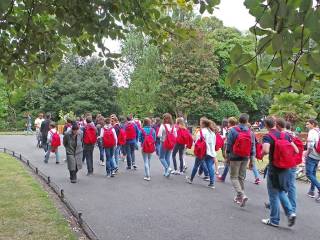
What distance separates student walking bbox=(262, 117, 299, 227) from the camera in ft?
25.6

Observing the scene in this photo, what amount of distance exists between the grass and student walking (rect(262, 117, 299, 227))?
3.55 meters

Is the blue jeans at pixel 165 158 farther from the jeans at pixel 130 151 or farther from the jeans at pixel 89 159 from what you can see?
the jeans at pixel 89 159

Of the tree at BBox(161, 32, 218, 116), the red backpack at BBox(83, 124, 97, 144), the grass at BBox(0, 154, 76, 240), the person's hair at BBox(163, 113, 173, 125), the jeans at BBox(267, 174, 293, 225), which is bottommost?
the grass at BBox(0, 154, 76, 240)

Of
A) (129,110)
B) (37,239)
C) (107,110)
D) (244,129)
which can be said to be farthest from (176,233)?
(107,110)

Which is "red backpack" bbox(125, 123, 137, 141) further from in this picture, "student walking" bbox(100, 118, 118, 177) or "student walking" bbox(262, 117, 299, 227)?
"student walking" bbox(262, 117, 299, 227)

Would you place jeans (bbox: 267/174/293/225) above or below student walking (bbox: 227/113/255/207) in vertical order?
below

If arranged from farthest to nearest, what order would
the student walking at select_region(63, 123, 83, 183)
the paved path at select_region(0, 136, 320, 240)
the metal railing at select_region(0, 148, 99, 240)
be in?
the student walking at select_region(63, 123, 83, 183)
the paved path at select_region(0, 136, 320, 240)
the metal railing at select_region(0, 148, 99, 240)

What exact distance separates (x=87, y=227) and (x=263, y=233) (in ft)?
9.92

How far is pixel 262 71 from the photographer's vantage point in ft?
10.9

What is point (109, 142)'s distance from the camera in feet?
44.4

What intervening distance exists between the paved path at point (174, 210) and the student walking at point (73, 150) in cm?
38

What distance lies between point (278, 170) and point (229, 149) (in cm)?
192

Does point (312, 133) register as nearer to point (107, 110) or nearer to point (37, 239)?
point (37, 239)

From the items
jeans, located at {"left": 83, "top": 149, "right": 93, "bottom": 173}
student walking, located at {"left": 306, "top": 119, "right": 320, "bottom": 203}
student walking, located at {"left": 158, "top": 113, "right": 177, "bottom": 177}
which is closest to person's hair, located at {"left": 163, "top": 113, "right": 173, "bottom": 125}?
student walking, located at {"left": 158, "top": 113, "right": 177, "bottom": 177}
